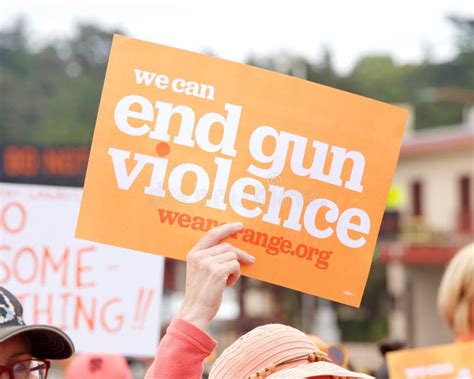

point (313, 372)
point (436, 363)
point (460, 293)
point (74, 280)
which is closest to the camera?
point (313, 372)

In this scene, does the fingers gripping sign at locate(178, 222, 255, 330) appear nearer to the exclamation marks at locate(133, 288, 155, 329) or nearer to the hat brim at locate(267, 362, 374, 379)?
the hat brim at locate(267, 362, 374, 379)

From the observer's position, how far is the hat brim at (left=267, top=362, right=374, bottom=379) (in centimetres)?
264

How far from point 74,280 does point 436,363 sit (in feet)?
4.87

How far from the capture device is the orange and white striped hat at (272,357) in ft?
8.95

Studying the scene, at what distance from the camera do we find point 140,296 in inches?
203

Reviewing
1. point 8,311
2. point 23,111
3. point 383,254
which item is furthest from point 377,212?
point 23,111

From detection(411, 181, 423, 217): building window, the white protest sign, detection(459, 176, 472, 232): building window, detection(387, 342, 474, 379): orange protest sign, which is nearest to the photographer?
detection(387, 342, 474, 379): orange protest sign

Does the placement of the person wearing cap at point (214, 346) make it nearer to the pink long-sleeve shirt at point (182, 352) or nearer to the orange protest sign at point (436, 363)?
the pink long-sleeve shirt at point (182, 352)

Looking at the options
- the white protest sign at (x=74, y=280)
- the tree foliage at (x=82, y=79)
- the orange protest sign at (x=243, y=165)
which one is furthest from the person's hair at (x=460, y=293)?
the tree foliage at (x=82, y=79)

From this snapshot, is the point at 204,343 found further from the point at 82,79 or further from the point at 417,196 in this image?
the point at 82,79

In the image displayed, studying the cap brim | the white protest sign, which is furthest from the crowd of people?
the white protest sign

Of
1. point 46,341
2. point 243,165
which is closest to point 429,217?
point 243,165

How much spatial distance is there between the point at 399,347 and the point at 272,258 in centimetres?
251

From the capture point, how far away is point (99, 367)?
5.06m
